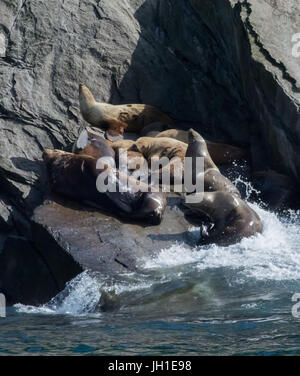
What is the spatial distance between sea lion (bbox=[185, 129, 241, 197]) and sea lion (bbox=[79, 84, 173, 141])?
1562 millimetres

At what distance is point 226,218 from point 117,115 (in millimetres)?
3411

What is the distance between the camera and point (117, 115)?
40.8 ft

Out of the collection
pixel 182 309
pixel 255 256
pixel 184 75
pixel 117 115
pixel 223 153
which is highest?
pixel 184 75

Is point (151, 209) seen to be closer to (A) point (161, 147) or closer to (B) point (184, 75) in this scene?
(A) point (161, 147)

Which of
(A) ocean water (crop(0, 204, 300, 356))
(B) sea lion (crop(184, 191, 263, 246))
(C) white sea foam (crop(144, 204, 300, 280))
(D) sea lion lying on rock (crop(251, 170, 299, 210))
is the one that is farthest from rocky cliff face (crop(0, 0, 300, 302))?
(A) ocean water (crop(0, 204, 300, 356))

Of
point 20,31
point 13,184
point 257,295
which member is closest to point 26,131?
point 13,184

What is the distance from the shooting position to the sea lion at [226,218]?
Answer: 9.39 m

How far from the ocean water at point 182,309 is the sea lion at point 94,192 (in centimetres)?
53

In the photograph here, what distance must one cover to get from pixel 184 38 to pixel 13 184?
3882 mm

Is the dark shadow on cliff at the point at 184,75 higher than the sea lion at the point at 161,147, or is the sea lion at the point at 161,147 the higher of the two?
the dark shadow on cliff at the point at 184,75

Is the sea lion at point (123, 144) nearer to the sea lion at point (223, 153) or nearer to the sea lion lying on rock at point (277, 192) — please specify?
the sea lion at point (223, 153)

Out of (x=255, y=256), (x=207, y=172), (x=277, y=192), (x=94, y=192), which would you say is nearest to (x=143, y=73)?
(x=207, y=172)

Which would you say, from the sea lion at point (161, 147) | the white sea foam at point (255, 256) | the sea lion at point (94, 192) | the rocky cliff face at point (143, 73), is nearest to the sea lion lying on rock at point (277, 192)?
the rocky cliff face at point (143, 73)

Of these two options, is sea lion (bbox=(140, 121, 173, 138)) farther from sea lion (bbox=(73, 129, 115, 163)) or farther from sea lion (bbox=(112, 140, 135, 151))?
sea lion (bbox=(73, 129, 115, 163))
